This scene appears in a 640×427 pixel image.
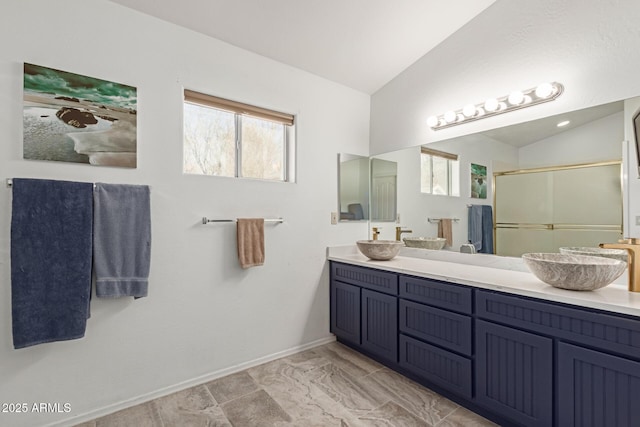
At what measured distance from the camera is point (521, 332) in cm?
162

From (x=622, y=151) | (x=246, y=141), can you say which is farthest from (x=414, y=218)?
(x=246, y=141)

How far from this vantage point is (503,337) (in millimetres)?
1692

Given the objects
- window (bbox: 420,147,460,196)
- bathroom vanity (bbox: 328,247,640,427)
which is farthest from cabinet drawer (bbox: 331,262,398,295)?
window (bbox: 420,147,460,196)

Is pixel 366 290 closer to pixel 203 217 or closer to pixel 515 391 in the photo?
pixel 515 391

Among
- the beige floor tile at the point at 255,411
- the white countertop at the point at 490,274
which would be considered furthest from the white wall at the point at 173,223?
the white countertop at the point at 490,274

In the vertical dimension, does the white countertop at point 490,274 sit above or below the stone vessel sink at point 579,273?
below

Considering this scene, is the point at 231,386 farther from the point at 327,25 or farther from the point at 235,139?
the point at 327,25

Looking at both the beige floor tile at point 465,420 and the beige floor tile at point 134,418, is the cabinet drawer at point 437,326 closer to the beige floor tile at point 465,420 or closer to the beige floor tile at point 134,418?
the beige floor tile at point 465,420

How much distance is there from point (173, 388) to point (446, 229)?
2.31 m

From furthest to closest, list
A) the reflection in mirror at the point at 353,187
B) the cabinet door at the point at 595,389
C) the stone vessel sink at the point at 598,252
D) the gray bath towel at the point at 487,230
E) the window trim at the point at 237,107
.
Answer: the reflection in mirror at the point at 353,187
the gray bath towel at the point at 487,230
the window trim at the point at 237,107
the stone vessel sink at the point at 598,252
the cabinet door at the point at 595,389

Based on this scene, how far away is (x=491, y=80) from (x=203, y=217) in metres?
2.24

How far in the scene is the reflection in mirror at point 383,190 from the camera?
9.66 ft

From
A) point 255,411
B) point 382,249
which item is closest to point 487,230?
point 382,249

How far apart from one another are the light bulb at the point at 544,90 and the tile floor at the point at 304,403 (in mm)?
1972
